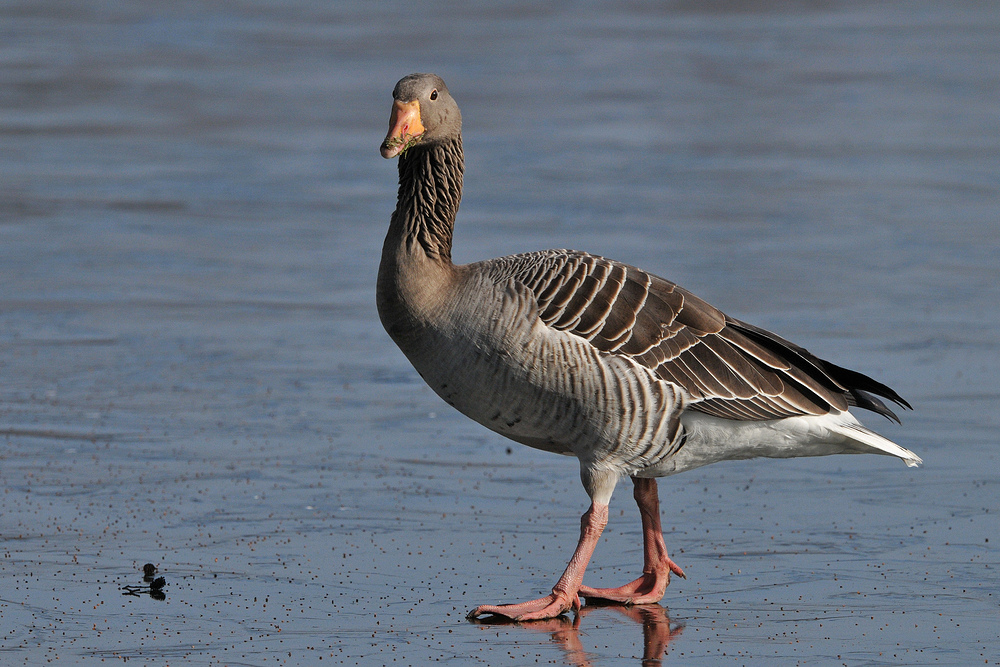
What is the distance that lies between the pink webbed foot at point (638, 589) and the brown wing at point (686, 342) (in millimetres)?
775

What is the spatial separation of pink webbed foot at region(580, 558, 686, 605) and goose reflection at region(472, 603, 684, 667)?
41 mm

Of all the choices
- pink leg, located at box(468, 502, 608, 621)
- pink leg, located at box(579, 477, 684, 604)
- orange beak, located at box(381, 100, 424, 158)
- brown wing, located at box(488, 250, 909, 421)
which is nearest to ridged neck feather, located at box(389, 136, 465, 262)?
orange beak, located at box(381, 100, 424, 158)

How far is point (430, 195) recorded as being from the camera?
6.88 meters

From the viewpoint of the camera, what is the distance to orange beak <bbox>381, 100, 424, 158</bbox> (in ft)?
21.8

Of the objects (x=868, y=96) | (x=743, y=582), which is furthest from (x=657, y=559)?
(x=868, y=96)

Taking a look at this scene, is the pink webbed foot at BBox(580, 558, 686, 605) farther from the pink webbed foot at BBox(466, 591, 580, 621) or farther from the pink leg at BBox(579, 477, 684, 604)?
the pink webbed foot at BBox(466, 591, 580, 621)

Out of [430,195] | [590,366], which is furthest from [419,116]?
[590,366]

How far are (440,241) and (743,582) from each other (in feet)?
7.07

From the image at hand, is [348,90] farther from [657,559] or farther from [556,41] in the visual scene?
[657,559]

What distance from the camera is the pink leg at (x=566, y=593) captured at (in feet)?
19.7

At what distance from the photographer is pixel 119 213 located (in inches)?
602

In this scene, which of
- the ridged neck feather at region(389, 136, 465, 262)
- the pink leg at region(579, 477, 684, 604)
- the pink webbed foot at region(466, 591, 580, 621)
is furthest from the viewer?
the ridged neck feather at region(389, 136, 465, 262)

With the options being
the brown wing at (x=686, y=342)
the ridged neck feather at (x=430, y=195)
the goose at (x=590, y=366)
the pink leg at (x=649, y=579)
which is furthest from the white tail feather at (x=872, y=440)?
the ridged neck feather at (x=430, y=195)

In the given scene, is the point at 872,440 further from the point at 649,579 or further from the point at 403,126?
the point at 403,126
